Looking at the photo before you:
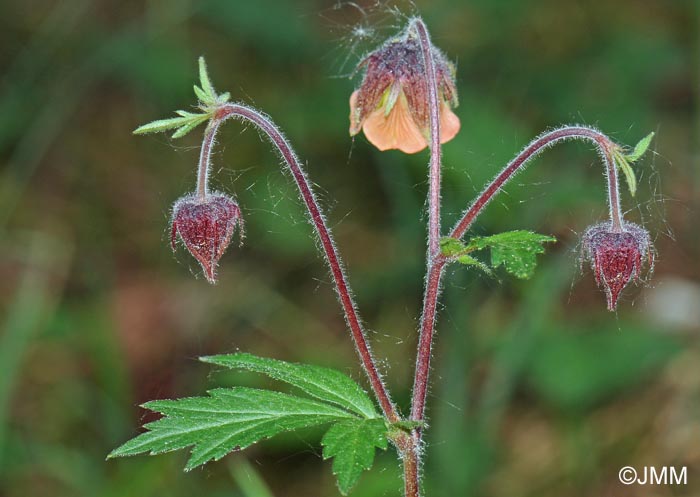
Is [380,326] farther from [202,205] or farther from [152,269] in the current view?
[202,205]

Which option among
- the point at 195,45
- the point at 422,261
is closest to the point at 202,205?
the point at 422,261

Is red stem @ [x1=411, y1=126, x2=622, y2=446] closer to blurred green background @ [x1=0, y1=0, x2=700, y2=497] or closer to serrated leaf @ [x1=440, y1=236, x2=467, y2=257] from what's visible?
serrated leaf @ [x1=440, y1=236, x2=467, y2=257]

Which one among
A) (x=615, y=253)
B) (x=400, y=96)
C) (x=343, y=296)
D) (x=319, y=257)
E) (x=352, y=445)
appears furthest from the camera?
(x=319, y=257)

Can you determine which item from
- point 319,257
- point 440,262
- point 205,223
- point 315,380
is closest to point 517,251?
point 440,262

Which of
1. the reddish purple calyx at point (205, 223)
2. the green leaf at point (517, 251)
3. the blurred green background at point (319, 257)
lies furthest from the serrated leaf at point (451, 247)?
the blurred green background at point (319, 257)

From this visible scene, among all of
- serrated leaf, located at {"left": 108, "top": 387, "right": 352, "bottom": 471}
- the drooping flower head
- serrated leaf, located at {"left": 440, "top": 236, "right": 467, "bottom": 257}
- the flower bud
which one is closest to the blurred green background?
the drooping flower head

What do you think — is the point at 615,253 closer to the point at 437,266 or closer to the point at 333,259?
the point at 437,266
